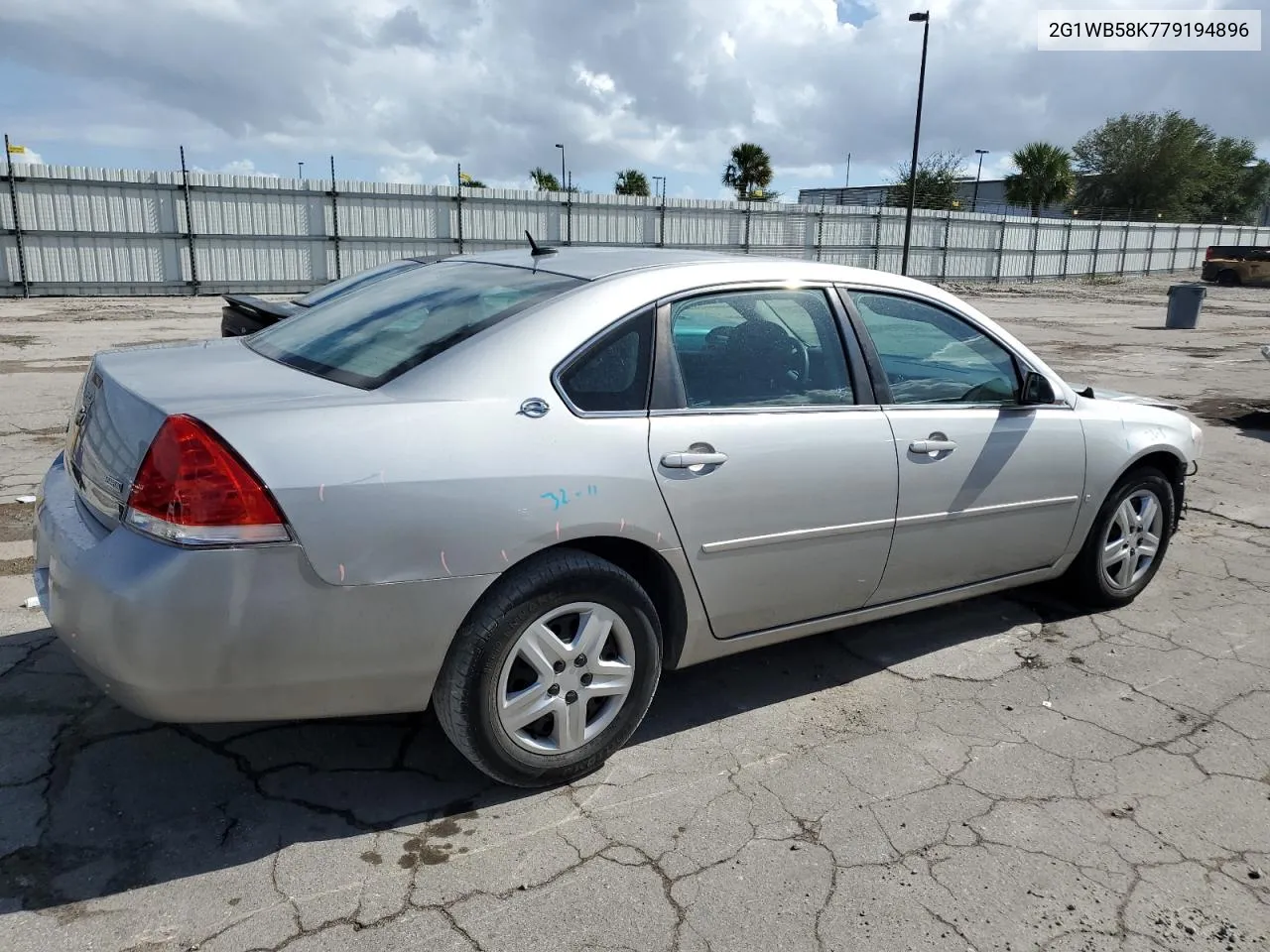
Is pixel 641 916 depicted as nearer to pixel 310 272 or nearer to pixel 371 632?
pixel 371 632

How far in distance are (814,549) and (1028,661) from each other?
1.36m

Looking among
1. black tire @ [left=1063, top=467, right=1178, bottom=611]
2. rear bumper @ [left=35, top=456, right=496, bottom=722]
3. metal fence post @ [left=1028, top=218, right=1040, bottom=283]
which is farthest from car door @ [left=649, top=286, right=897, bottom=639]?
metal fence post @ [left=1028, top=218, right=1040, bottom=283]

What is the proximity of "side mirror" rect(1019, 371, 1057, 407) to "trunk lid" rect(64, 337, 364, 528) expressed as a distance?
2.60m

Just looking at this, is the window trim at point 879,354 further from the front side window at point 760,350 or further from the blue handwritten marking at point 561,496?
the blue handwritten marking at point 561,496

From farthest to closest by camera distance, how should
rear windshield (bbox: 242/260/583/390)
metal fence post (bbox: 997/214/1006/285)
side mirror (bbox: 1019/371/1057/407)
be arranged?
metal fence post (bbox: 997/214/1006/285), side mirror (bbox: 1019/371/1057/407), rear windshield (bbox: 242/260/583/390)

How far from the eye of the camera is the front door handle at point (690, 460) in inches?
114

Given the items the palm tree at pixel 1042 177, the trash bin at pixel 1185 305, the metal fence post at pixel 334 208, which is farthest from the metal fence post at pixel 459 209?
the palm tree at pixel 1042 177

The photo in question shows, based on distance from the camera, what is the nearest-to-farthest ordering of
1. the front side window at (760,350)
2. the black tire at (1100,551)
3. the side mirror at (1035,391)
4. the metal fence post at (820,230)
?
1. the front side window at (760,350)
2. the side mirror at (1035,391)
3. the black tire at (1100,551)
4. the metal fence post at (820,230)

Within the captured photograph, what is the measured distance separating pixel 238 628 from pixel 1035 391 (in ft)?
10.0

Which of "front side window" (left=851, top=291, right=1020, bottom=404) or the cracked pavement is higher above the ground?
"front side window" (left=851, top=291, right=1020, bottom=404)

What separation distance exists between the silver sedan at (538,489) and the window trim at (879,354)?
1 centimetres

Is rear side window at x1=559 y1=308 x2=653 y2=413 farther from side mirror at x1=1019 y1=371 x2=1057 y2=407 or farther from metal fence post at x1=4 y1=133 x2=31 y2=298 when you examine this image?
metal fence post at x1=4 y1=133 x2=31 y2=298

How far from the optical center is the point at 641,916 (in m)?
2.42

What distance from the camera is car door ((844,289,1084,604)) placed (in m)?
3.54
